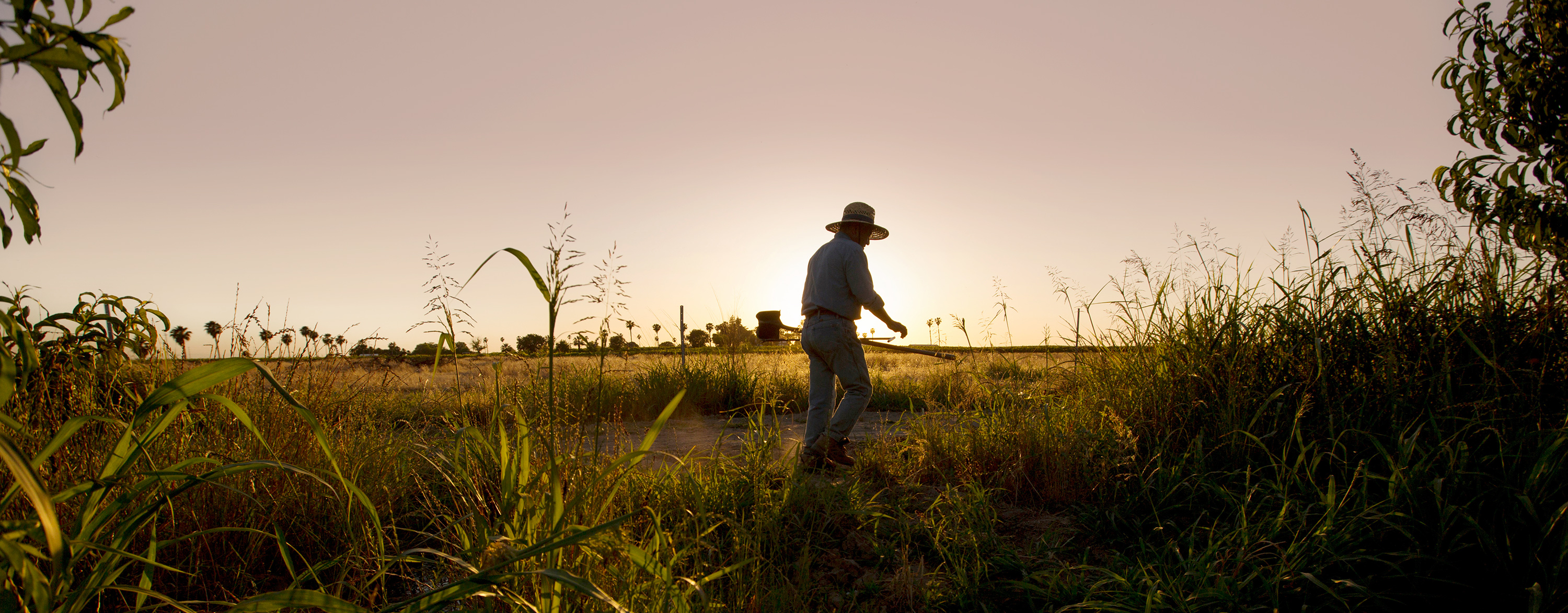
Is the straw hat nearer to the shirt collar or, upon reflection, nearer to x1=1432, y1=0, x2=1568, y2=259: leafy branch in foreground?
the shirt collar

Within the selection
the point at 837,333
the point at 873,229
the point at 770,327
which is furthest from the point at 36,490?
the point at 770,327

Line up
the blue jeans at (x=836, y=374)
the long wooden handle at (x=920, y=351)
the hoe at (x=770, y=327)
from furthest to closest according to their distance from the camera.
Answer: the hoe at (x=770, y=327), the blue jeans at (x=836, y=374), the long wooden handle at (x=920, y=351)

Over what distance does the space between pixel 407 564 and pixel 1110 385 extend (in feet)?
11.7

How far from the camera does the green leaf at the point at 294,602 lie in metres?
1.32

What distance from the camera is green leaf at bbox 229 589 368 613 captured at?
1316 mm

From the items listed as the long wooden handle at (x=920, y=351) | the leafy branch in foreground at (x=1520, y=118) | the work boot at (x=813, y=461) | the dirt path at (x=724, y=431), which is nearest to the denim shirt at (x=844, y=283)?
the long wooden handle at (x=920, y=351)

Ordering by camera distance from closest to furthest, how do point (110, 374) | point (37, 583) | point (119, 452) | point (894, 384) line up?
point (37, 583)
point (119, 452)
point (110, 374)
point (894, 384)

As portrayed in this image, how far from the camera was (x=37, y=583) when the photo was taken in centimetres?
110

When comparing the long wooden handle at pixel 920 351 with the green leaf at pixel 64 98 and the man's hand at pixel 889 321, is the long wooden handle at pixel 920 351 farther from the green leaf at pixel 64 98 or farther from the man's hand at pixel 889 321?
the green leaf at pixel 64 98

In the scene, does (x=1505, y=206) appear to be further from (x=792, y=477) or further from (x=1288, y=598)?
(x=792, y=477)

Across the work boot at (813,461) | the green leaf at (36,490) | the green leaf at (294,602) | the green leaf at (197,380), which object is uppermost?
the green leaf at (197,380)

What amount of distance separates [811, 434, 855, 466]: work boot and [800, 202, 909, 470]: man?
0.53 feet

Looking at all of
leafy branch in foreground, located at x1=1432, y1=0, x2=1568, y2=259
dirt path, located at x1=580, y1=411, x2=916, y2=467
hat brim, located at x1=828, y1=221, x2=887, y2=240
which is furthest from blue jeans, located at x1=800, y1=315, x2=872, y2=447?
leafy branch in foreground, located at x1=1432, y1=0, x2=1568, y2=259

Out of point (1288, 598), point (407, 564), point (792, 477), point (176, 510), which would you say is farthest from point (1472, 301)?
point (176, 510)
